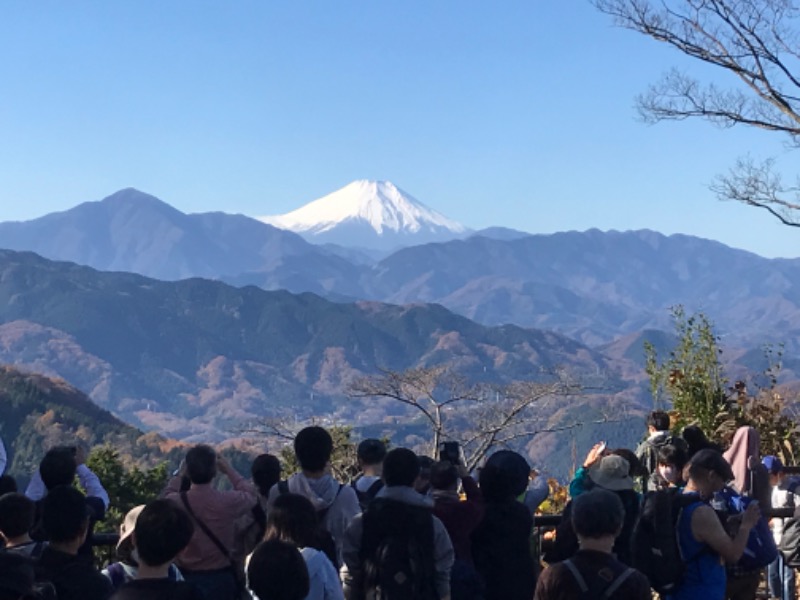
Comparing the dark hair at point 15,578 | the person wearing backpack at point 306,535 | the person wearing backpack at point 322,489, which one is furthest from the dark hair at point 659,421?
the dark hair at point 15,578

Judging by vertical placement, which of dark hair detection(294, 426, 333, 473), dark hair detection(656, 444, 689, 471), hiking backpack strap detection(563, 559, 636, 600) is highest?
dark hair detection(294, 426, 333, 473)

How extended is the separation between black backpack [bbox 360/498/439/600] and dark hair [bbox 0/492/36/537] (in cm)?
127

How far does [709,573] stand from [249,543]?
1.91 metres

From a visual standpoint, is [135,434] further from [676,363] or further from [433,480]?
[433,480]

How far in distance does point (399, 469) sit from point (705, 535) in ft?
4.02

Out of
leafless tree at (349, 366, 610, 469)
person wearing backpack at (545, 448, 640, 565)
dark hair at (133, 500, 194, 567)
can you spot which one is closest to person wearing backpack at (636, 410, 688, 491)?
person wearing backpack at (545, 448, 640, 565)

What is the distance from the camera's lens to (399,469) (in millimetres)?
4344

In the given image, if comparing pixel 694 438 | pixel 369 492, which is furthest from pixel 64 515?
pixel 694 438

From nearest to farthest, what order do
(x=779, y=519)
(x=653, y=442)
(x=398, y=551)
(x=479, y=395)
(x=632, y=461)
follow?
1. (x=398, y=551)
2. (x=632, y=461)
3. (x=653, y=442)
4. (x=779, y=519)
5. (x=479, y=395)

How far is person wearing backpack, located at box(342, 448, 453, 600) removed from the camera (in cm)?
425

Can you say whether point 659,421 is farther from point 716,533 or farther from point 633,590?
point 633,590

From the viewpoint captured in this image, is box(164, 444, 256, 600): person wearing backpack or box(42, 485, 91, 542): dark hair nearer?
box(42, 485, 91, 542): dark hair

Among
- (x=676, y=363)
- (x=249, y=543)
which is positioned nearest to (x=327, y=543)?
(x=249, y=543)

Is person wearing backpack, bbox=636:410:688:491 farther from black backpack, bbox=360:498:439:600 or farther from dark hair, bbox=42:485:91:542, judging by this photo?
dark hair, bbox=42:485:91:542
